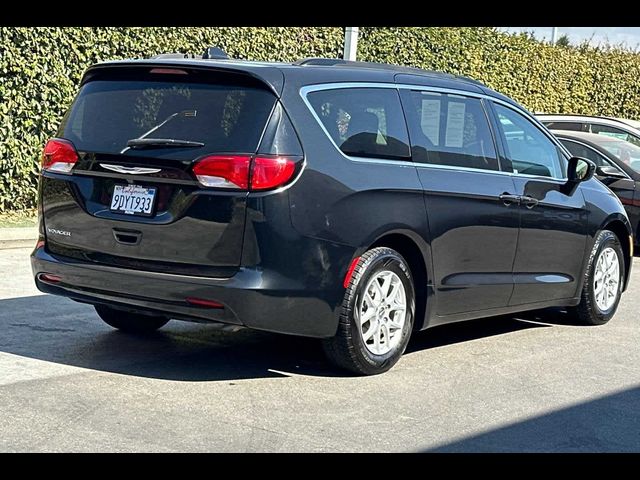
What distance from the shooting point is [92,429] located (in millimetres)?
5164

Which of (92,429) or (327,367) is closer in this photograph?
(92,429)

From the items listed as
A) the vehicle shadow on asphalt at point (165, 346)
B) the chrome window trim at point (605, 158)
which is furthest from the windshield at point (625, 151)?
the vehicle shadow on asphalt at point (165, 346)

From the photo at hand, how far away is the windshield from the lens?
13.3m

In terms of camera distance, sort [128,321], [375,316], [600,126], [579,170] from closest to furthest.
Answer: [375,316] → [128,321] → [579,170] → [600,126]

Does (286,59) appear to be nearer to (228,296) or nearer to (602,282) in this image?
(602,282)

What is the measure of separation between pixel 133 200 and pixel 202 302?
0.71 meters

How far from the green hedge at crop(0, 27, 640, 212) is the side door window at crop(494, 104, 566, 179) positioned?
20.9 feet

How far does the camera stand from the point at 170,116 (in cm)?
614

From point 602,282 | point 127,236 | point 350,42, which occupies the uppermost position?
point 350,42

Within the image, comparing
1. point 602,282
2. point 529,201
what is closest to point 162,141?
point 529,201

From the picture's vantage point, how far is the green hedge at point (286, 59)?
12391 millimetres

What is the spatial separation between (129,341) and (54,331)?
547mm
